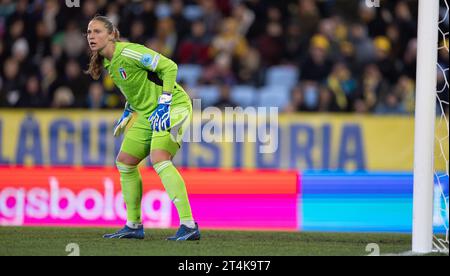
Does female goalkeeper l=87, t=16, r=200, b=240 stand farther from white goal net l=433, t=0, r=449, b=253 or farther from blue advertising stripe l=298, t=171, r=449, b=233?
blue advertising stripe l=298, t=171, r=449, b=233

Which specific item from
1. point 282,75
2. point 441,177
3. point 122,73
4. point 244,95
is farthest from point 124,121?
point 282,75

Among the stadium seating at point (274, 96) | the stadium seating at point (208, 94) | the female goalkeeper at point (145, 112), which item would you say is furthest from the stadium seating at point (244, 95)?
the female goalkeeper at point (145, 112)

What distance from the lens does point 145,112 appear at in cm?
691

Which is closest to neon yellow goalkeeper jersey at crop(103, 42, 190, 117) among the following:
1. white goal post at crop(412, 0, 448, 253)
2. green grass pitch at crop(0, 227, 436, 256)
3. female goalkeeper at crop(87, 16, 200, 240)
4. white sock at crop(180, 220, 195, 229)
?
female goalkeeper at crop(87, 16, 200, 240)

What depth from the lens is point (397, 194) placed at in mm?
9094

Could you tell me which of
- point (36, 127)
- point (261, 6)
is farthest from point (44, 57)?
point (261, 6)

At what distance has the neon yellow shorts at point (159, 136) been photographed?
672cm

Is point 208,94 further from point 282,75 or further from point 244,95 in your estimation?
point 282,75

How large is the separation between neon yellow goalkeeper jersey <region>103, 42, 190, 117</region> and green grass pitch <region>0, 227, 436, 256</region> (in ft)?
3.38

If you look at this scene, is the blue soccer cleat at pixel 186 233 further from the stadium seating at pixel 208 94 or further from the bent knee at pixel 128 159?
the stadium seating at pixel 208 94

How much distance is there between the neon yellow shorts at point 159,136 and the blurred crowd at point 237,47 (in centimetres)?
402

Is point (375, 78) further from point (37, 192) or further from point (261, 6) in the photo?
point (37, 192)

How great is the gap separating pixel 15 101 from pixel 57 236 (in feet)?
13.1

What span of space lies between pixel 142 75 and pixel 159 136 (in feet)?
1.56
